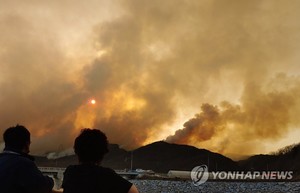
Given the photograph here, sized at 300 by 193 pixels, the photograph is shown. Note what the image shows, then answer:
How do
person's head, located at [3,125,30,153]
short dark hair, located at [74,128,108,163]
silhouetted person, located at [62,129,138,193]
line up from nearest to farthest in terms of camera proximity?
1. silhouetted person, located at [62,129,138,193]
2. short dark hair, located at [74,128,108,163]
3. person's head, located at [3,125,30,153]

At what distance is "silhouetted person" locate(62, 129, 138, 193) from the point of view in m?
5.04

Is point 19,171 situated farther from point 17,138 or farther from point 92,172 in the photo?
point 92,172

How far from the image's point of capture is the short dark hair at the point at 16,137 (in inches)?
234

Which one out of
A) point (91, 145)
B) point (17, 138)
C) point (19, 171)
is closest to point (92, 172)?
point (91, 145)

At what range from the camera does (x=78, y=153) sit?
5.45 metres

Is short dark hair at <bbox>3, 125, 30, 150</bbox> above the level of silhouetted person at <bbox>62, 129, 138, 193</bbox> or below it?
above

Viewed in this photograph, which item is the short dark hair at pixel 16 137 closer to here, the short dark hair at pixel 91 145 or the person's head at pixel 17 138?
the person's head at pixel 17 138

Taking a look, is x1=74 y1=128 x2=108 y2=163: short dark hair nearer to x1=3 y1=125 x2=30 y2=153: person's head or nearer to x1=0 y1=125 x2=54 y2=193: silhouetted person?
x1=0 y1=125 x2=54 y2=193: silhouetted person

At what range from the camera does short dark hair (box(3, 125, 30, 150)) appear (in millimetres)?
5947

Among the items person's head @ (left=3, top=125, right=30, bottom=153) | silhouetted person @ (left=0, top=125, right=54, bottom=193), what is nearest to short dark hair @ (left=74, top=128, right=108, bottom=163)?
silhouetted person @ (left=0, top=125, right=54, bottom=193)

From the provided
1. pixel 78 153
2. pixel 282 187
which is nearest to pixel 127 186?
pixel 78 153

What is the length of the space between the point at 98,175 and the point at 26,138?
1.42m

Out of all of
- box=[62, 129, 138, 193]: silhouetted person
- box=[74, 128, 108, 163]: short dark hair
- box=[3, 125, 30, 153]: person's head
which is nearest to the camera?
box=[62, 129, 138, 193]: silhouetted person

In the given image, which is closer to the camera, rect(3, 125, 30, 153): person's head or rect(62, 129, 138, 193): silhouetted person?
rect(62, 129, 138, 193): silhouetted person
